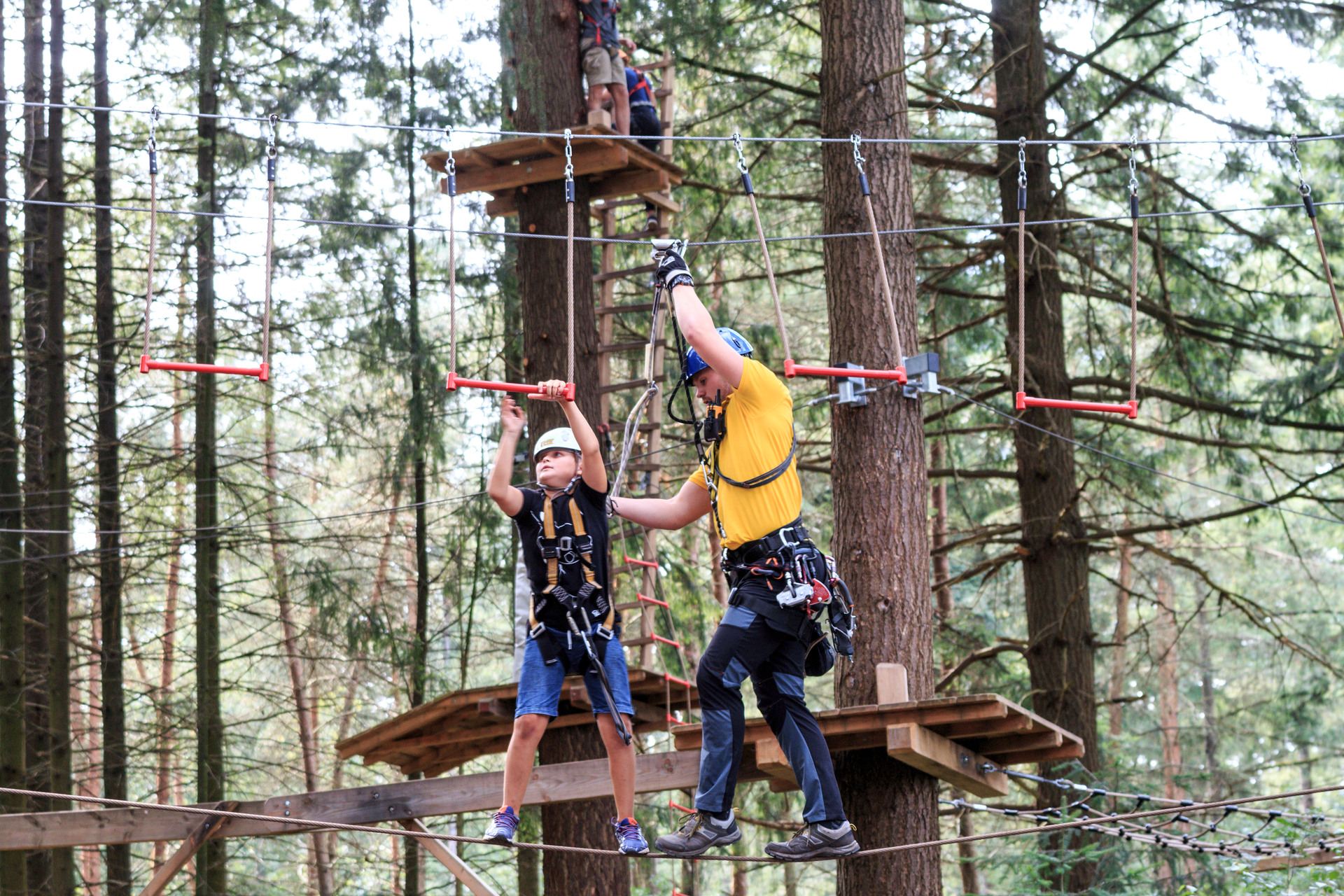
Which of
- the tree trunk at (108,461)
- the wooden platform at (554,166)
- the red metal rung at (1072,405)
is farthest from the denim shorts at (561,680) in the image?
the tree trunk at (108,461)

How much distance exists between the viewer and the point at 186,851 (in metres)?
6.34

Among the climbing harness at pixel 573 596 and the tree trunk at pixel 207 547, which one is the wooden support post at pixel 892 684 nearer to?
the climbing harness at pixel 573 596

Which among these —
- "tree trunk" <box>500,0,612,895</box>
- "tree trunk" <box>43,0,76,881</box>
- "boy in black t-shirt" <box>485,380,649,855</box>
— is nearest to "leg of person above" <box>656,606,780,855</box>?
"boy in black t-shirt" <box>485,380,649,855</box>

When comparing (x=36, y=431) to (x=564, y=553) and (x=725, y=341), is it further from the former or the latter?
(x=725, y=341)

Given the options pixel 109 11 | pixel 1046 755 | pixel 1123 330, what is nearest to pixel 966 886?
pixel 1123 330

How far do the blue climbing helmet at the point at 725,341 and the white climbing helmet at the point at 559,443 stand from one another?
Result: 0.69 metres

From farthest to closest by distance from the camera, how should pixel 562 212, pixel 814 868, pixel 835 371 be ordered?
pixel 814 868 → pixel 562 212 → pixel 835 371

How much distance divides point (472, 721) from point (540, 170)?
10.8 feet

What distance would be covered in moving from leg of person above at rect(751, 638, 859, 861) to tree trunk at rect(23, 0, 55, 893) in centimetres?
567

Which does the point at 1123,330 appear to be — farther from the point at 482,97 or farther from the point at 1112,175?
the point at 482,97

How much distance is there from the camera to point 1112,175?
9867 millimetres

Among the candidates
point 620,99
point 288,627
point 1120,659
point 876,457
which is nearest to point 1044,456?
point 876,457

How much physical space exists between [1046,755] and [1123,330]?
5.54 metres

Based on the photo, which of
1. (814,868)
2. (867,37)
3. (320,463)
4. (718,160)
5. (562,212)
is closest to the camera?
(867,37)
